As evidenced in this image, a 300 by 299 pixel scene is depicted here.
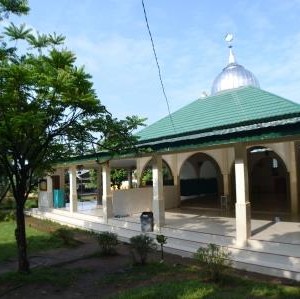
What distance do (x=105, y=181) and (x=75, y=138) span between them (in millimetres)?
7263

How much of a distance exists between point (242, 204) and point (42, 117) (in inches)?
228

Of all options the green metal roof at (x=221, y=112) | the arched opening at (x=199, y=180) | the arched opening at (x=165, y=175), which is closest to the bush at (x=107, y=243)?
the green metal roof at (x=221, y=112)

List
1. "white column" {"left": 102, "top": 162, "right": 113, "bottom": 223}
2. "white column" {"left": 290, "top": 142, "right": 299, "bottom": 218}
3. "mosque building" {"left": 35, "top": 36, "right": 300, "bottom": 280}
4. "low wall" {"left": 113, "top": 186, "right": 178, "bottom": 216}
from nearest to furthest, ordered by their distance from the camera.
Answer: "mosque building" {"left": 35, "top": 36, "right": 300, "bottom": 280}, "white column" {"left": 290, "top": 142, "right": 299, "bottom": 218}, "white column" {"left": 102, "top": 162, "right": 113, "bottom": 223}, "low wall" {"left": 113, "top": 186, "right": 178, "bottom": 216}

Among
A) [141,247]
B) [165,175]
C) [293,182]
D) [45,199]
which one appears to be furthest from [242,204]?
[165,175]

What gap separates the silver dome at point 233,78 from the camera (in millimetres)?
22391

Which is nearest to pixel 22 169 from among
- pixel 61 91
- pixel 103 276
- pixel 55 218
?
pixel 61 91

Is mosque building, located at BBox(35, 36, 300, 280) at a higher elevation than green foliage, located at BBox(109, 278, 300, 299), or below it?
higher

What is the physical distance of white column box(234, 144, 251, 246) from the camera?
10.7m

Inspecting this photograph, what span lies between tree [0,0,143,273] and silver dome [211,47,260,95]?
1325 centimetres

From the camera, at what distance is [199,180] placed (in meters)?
23.8

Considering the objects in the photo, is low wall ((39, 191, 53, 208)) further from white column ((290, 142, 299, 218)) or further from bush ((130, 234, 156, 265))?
bush ((130, 234, 156, 265))

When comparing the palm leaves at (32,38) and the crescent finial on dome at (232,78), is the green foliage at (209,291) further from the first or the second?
the crescent finial on dome at (232,78)

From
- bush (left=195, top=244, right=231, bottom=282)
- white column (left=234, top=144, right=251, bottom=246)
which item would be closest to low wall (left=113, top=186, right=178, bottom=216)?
white column (left=234, top=144, right=251, bottom=246)

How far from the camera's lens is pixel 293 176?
612 inches
